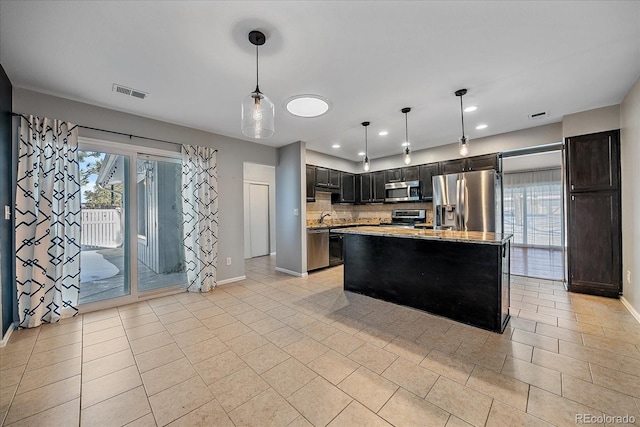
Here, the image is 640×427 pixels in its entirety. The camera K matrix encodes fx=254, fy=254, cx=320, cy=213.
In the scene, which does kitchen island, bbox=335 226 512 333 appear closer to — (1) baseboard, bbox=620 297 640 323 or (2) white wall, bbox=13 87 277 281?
(1) baseboard, bbox=620 297 640 323

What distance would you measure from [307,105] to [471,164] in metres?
3.50

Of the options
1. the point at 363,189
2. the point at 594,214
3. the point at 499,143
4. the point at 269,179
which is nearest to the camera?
the point at 594,214

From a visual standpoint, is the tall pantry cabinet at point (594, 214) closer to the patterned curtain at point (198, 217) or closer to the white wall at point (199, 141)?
the white wall at point (199, 141)

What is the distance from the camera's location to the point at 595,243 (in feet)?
11.3

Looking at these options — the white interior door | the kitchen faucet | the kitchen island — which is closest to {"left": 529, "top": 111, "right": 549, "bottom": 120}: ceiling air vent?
the kitchen island

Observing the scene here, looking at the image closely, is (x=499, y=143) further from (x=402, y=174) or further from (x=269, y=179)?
(x=269, y=179)

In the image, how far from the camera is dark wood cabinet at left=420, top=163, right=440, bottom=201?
534 centimetres

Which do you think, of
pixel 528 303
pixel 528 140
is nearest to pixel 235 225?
pixel 528 303

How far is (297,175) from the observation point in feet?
16.0

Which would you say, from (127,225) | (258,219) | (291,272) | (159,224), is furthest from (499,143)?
(127,225)

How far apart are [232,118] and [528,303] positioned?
15.4ft

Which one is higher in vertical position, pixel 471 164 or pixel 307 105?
pixel 307 105

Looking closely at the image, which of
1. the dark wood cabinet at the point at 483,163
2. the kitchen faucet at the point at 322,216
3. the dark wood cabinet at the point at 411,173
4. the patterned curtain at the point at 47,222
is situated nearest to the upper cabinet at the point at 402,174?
the dark wood cabinet at the point at 411,173

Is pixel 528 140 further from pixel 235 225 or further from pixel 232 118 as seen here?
pixel 235 225
